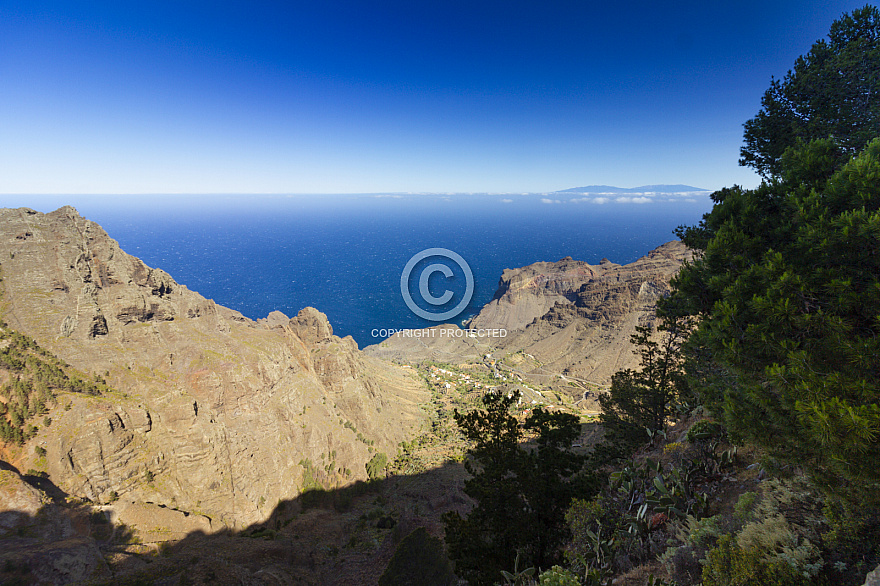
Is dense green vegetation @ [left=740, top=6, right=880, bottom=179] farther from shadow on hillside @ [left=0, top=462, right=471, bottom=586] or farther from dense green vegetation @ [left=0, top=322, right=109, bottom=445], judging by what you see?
dense green vegetation @ [left=0, top=322, right=109, bottom=445]

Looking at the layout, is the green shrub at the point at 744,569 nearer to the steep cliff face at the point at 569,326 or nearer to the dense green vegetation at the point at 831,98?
the dense green vegetation at the point at 831,98

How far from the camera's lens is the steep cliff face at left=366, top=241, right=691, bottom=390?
76.1 metres

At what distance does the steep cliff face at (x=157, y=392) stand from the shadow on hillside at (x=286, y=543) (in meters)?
2.02

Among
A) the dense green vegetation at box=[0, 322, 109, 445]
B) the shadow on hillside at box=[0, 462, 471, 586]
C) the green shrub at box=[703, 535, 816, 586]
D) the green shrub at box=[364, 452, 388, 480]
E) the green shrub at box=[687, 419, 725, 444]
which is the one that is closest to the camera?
the green shrub at box=[703, 535, 816, 586]

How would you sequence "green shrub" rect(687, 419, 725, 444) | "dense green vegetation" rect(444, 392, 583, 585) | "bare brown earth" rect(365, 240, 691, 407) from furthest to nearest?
"bare brown earth" rect(365, 240, 691, 407), "dense green vegetation" rect(444, 392, 583, 585), "green shrub" rect(687, 419, 725, 444)

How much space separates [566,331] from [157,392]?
82.9m

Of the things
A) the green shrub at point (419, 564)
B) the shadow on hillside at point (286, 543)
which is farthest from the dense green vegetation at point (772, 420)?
the shadow on hillside at point (286, 543)

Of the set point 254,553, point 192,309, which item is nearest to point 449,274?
point 192,309

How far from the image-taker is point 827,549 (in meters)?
5.84

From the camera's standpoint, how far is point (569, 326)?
292ft

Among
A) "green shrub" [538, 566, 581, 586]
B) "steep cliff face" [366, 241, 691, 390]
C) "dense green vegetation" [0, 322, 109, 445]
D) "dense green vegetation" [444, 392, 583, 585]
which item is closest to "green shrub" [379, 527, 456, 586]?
"dense green vegetation" [444, 392, 583, 585]

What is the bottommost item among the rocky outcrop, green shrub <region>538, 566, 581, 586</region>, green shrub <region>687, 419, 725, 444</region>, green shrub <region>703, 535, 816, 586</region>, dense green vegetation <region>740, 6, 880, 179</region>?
the rocky outcrop

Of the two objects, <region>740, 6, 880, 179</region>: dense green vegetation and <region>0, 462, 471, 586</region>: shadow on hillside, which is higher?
<region>740, 6, 880, 179</region>: dense green vegetation

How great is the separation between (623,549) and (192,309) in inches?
1545
